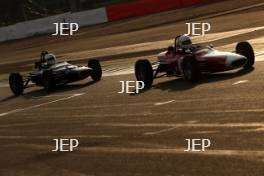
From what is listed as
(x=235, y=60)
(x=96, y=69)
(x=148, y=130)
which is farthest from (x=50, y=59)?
(x=148, y=130)

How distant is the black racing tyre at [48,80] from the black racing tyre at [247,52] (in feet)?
21.5

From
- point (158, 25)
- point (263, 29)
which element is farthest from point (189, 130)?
point (158, 25)

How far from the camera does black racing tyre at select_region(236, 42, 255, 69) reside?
16359 millimetres

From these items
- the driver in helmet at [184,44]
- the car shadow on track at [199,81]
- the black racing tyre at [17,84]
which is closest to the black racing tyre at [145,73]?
the car shadow on track at [199,81]

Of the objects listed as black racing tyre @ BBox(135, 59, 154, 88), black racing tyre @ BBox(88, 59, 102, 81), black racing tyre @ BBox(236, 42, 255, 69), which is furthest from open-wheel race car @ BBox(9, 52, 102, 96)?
black racing tyre @ BBox(236, 42, 255, 69)

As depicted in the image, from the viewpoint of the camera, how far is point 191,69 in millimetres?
15758

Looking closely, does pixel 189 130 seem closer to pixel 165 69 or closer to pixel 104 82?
pixel 165 69

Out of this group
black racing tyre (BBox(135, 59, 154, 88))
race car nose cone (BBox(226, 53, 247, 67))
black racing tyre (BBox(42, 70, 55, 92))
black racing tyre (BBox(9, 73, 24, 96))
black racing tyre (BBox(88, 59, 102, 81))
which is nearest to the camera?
race car nose cone (BBox(226, 53, 247, 67))

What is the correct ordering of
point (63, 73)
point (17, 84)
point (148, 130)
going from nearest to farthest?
point (148, 130), point (63, 73), point (17, 84)

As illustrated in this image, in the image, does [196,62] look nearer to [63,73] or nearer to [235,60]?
[235,60]

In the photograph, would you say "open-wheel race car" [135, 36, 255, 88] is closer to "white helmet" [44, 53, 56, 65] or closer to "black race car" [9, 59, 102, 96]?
"black race car" [9, 59, 102, 96]

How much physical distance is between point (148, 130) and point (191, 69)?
4.77 metres

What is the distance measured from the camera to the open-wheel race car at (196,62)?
15.7 meters

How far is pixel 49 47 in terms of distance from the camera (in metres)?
42.3
